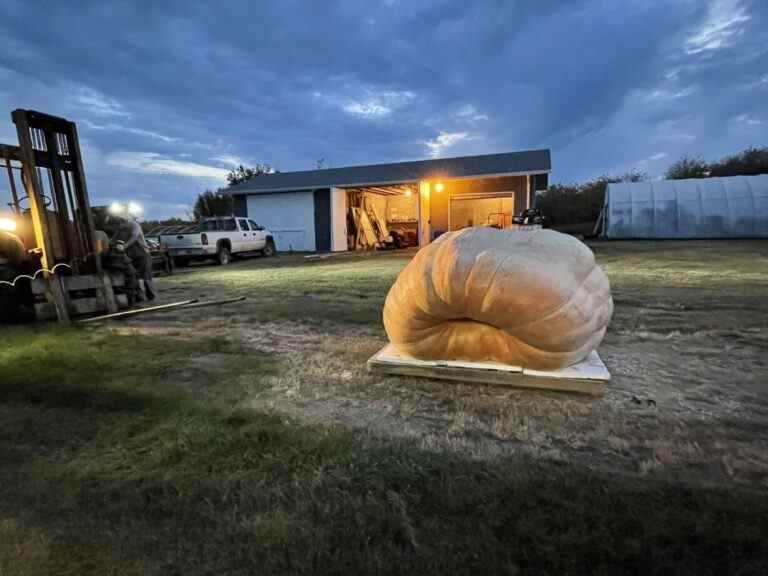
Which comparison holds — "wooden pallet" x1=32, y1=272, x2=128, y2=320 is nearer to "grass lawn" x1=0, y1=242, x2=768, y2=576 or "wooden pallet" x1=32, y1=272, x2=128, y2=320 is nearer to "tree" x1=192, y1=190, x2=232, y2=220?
"grass lawn" x1=0, y1=242, x2=768, y2=576

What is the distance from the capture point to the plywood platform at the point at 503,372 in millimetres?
2762

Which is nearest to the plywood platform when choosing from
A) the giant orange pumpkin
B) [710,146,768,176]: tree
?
the giant orange pumpkin

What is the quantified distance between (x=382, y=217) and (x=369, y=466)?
22532 millimetres

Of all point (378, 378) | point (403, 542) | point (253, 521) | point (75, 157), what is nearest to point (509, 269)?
point (378, 378)

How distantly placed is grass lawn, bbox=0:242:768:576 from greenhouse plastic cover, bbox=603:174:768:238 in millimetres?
19914

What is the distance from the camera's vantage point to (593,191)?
1103 inches

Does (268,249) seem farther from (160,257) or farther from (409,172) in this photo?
(409,172)

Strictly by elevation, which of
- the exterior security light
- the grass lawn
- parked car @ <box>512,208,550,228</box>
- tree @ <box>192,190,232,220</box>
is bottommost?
the grass lawn

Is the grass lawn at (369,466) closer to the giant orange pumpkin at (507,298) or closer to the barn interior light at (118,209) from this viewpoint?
the giant orange pumpkin at (507,298)

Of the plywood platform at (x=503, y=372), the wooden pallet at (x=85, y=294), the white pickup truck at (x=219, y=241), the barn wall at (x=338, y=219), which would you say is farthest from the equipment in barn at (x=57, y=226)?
the barn wall at (x=338, y=219)

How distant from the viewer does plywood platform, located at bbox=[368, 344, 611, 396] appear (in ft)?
9.06

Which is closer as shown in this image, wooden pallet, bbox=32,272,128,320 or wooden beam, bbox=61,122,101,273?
wooden pallet, bbox=32,272,128,320

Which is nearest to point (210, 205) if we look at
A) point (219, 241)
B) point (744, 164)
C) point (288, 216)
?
point (288, 216)

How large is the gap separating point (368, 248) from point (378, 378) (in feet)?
59.4
